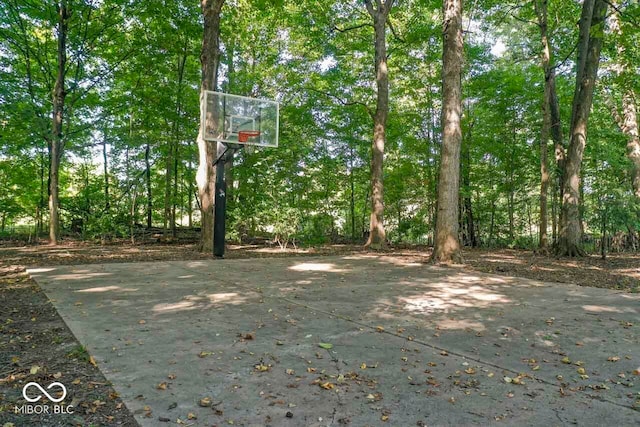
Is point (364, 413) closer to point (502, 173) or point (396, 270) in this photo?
point (396, 270)

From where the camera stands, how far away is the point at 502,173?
14211 millimetres

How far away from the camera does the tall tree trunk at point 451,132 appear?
8.03 m

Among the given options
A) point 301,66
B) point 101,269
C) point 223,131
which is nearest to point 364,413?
point 101,269

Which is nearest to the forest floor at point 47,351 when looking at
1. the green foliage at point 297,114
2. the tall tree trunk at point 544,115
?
the tall tree trunk at point 544,115

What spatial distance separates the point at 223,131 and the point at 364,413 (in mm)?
8282

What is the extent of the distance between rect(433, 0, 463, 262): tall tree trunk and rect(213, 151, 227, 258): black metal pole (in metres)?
4.87

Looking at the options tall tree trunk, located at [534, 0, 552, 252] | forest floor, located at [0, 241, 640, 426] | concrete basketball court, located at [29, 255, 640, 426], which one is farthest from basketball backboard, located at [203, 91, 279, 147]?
tall tree trunk, located at [534, 0, 552, 252]

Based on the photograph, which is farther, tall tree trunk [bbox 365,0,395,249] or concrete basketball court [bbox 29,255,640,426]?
tall tree trunk [bbox 365,0,395,249]

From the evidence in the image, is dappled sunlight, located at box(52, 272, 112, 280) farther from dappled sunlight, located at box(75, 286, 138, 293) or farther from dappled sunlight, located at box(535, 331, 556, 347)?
dappled sunlight, located at box(535, 331, 556, 347)

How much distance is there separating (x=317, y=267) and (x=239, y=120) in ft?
13.9

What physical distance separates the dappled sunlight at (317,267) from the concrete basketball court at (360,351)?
1762 mm

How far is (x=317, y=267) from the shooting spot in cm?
775

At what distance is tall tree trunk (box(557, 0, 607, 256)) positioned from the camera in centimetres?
952

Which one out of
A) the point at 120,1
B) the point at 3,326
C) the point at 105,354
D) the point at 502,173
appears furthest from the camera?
the point at 502,173
